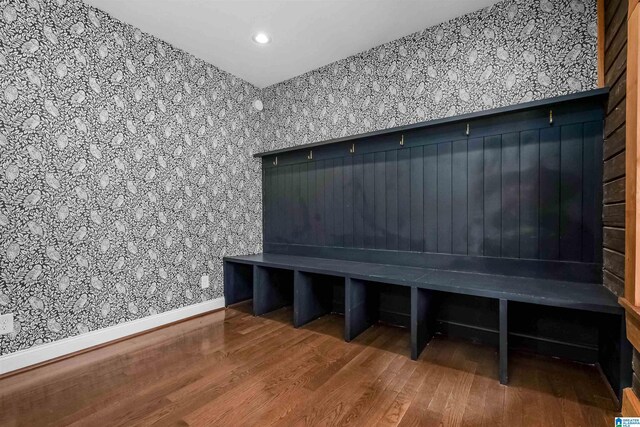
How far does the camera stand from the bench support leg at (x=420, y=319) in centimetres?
203

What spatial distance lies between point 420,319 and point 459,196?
103cm

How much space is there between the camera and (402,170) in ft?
8.75

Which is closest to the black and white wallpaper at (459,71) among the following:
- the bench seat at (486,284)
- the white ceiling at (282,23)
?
the white ceiling at (282,23)

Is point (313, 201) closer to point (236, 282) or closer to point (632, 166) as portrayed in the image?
point (236, 282)

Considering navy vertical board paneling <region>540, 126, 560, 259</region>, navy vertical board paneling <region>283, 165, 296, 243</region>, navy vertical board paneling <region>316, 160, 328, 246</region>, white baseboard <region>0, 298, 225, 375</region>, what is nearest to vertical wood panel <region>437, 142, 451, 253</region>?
navy vertical board paneling <region>540, 126, 560, 259</region>

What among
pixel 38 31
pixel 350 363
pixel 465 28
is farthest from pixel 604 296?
pixel 38 31

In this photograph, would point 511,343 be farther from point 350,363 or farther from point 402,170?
point 402,170

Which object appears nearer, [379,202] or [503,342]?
[503,342]

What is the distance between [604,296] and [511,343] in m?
0.77

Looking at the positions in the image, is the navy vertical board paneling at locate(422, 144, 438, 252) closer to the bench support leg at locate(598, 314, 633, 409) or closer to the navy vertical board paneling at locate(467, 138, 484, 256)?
the navy vertical board paneling at locate(467, 138, 484, 256)

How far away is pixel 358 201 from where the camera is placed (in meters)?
2.95

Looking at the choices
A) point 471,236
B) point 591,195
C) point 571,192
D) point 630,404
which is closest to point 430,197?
point 471,236

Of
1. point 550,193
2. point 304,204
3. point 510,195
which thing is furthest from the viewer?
point 304,204

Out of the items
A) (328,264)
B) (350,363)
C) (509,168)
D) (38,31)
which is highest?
(38,31)
